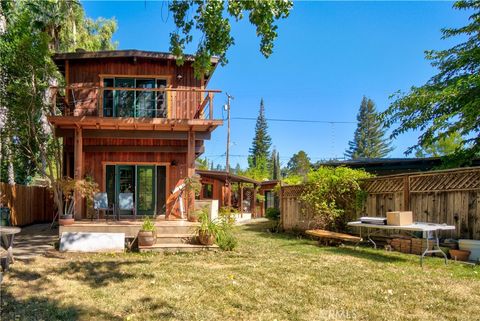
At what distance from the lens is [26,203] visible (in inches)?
539

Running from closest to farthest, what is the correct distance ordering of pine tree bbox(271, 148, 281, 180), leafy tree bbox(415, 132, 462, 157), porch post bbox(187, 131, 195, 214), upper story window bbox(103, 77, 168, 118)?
1. porch post bbox(187, 131, 195, 214)
2. upper story window bbox(103, 77, 168, 118)
3. leafy tree bbox(415, 132, 462, 157)
4. pine tree bbox(271, 148, 281, 180)

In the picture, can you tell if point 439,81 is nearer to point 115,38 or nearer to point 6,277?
point 6,277

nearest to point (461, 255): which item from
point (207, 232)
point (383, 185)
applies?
point (383, 185)

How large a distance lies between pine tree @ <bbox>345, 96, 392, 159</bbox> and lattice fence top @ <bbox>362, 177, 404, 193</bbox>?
47764 millimetres

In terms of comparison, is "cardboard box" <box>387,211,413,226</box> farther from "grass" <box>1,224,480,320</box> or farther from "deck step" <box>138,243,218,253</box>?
"deck step" <box>138,243,218,253</box>

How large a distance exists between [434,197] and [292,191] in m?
5.51

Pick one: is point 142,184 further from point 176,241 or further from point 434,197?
point 434,197

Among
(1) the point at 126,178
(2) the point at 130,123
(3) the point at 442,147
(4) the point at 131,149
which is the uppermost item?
(3) the point at 442,147

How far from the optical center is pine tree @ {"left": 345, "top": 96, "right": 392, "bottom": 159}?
5591cm

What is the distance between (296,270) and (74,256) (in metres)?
4.47

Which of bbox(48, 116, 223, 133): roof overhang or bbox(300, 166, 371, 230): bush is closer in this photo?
bbox(48, 116, 223, 133): roof overhang

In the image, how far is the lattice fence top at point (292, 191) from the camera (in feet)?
41.3

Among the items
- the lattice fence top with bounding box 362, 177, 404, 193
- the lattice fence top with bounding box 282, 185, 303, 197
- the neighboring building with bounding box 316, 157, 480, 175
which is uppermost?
the neighboring building with bounding box 316, 157, 480, 175

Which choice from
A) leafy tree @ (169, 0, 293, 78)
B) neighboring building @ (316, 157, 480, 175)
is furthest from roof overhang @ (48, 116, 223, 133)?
neighboring building @ (316, 157, 480, 175)
